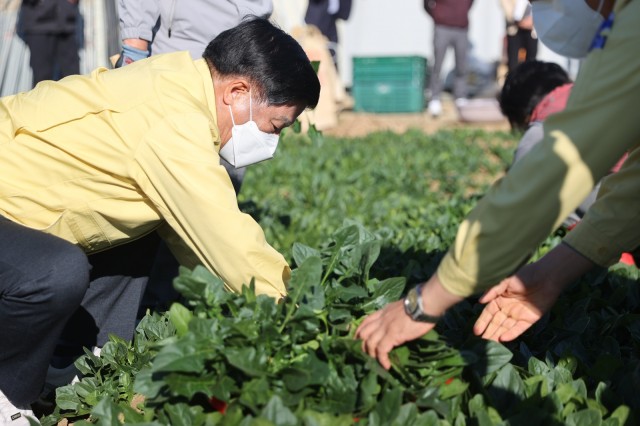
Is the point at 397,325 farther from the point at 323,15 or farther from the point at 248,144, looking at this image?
the point at 323,15

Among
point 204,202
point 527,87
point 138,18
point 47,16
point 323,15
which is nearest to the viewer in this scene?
point 204,202

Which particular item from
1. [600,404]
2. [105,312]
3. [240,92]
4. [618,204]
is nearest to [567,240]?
[618,204]

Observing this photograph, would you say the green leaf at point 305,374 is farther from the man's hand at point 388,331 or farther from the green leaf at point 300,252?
the green leaf at point 300,252

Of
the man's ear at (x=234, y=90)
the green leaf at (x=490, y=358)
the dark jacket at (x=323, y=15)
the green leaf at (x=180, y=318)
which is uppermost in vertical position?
the man's ear at (x=234, y=90)

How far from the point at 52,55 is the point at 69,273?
5.57m

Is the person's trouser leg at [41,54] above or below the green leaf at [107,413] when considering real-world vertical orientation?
below

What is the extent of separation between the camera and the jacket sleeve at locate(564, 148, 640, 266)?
7.70ft

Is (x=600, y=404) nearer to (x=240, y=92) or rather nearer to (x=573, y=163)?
(x=573, y=163)

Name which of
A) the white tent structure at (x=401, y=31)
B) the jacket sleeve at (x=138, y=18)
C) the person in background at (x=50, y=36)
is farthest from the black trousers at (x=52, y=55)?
the white tent structure at (x=401, y=31)

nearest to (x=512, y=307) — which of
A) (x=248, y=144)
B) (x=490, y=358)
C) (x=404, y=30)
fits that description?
(x=490, y=358)

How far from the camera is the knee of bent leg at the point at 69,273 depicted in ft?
8.66

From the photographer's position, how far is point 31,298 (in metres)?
2.64

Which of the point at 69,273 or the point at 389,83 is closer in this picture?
the point at 69,273

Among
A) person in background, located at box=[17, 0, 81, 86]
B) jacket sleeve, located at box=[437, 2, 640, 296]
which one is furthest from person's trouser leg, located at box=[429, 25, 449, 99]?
jacket sleeve, located at box=[437, 2, 640, 296]
